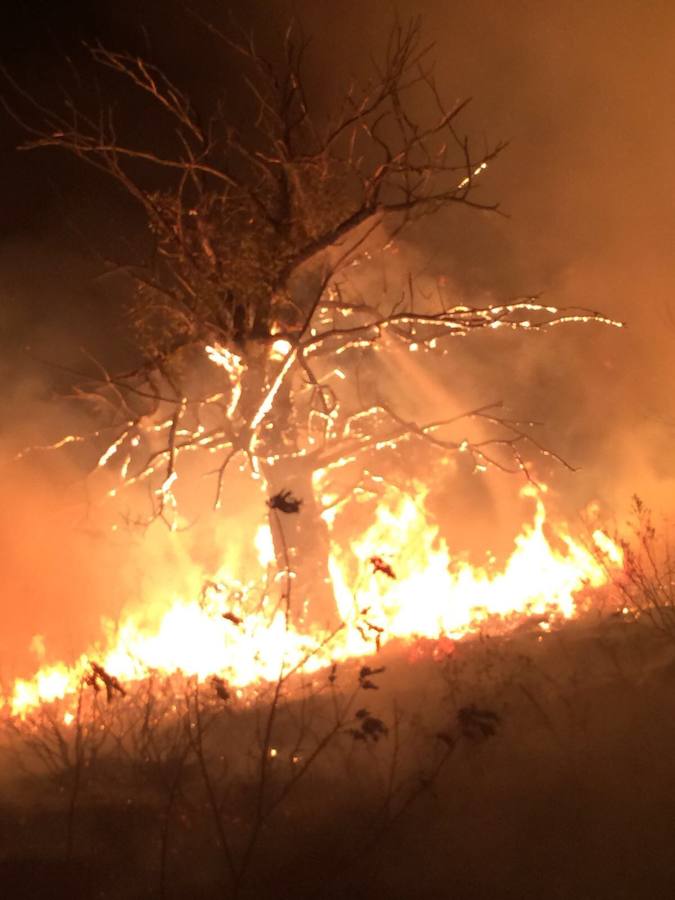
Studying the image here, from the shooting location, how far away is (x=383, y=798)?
18.2ft

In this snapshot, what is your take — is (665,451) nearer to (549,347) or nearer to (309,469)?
(549,347)


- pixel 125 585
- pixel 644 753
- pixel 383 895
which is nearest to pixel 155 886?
pixel 383 895

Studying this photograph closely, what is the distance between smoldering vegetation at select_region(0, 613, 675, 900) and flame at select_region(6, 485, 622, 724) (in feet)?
5.25

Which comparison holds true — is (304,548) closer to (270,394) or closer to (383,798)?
(270,394)

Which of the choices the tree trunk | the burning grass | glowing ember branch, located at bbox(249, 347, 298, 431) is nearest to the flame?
the tree trunk

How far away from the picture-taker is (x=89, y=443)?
48.8 ft

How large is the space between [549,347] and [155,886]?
527 inches

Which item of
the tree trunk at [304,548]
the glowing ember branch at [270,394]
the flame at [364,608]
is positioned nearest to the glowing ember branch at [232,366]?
the glowing ember branch at [270,394]

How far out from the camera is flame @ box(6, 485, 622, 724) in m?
9.41

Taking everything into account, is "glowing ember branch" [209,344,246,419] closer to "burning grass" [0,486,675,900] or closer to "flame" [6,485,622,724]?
"flame" [6,485,622,724]

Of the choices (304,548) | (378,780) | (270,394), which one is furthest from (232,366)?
(378,780)

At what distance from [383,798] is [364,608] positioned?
280 centimetres

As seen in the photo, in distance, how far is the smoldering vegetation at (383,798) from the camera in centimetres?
473

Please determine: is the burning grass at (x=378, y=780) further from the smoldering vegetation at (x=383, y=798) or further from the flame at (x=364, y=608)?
the flame at (x=364, y=608)
